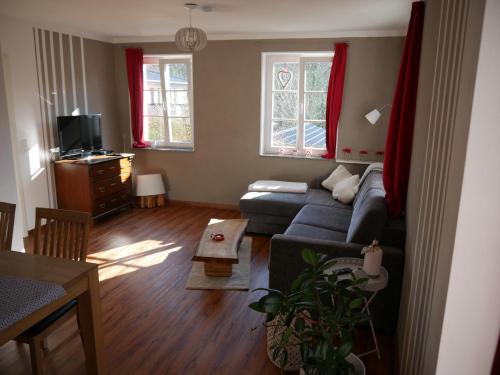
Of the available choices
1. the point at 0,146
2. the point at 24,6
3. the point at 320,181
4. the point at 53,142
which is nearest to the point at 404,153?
the point at 320,181

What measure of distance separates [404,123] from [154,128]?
13.7 feet

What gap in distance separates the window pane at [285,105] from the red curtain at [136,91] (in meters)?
2.00

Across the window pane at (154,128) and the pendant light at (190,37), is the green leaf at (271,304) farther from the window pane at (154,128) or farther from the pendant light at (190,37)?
the window pane at (154,128)

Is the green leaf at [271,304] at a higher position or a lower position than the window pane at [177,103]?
lower

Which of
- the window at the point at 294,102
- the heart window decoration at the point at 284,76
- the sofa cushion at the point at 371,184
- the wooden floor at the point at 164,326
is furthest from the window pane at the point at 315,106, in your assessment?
the wooden floor at the point at 164,326

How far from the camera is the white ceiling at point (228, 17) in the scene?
136 inches

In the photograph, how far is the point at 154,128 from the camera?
6.01 meters

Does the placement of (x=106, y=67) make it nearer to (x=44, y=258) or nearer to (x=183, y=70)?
(x=183, y=70)

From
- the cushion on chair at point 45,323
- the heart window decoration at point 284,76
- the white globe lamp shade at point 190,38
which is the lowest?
the cushion on chair at point 45,323

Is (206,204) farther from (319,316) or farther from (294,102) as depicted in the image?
(319,316)

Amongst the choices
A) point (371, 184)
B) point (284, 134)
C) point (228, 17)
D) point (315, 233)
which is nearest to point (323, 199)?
point (371, 184)

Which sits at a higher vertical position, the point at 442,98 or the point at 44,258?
the point at 442,98

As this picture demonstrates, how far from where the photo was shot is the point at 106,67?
5602mm

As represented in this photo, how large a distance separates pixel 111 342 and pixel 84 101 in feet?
12.1
